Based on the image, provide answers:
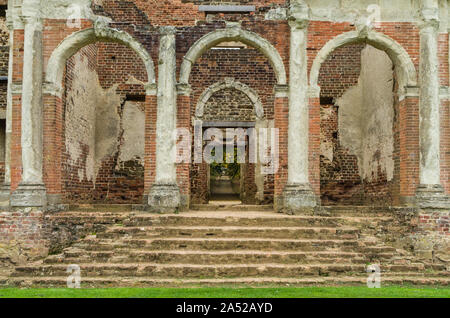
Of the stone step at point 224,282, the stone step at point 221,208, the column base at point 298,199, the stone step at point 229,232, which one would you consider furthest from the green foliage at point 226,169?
the stone step at point 224,282

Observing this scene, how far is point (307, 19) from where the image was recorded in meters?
11.2

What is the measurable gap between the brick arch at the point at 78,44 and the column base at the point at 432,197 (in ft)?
20.8

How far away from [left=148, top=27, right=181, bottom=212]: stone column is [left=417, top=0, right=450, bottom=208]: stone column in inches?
211

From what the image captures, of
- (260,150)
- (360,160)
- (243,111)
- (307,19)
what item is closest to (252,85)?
(243,111)

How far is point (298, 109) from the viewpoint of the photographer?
11141mm

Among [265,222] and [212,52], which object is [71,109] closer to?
[212,52]

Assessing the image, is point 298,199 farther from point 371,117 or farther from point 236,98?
point 236,98

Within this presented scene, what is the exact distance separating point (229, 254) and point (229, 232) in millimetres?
952

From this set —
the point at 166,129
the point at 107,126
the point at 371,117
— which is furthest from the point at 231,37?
the point at 107,126

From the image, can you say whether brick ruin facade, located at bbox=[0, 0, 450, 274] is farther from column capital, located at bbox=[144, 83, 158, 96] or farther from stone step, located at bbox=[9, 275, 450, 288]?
stone step, located at bbox=[9, 275, 450, 288]

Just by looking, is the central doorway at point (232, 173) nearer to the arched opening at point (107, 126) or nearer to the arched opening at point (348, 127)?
the arched opening at point (348, 127)

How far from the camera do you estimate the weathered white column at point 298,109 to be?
→ 1102 centimetres

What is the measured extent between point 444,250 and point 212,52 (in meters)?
9.36

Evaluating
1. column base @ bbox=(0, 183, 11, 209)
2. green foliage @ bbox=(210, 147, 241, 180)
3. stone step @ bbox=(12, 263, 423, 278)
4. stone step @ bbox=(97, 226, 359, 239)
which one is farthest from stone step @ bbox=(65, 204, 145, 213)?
green foliage @ bbox=(210, 147, 241, 180)
